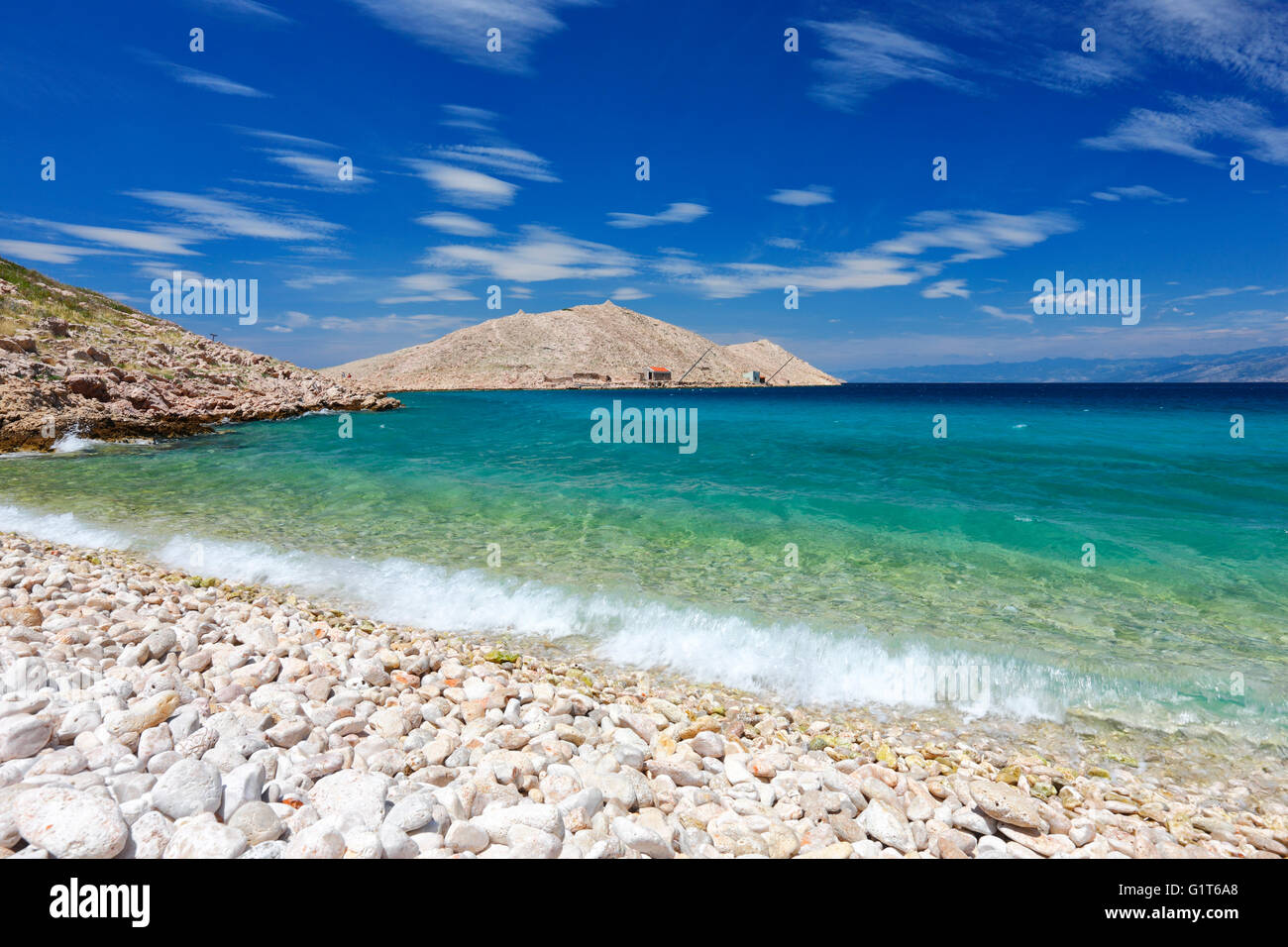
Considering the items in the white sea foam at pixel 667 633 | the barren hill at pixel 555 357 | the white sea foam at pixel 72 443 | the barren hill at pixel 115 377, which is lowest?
the white sea foam at pixel 667 633

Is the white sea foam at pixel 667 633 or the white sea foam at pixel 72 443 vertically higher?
the white sea foam at pixel 72 443

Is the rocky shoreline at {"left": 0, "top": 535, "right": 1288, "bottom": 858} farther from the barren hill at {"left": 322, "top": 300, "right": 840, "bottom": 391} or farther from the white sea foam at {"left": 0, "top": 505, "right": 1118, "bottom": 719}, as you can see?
the barren hill at {"left": 322, "top": 300, "right": 840, "bottom": 391}

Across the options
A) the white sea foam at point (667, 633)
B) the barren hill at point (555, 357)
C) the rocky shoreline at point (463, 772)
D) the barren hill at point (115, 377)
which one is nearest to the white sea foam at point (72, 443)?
the barren hill at point (115, 377)

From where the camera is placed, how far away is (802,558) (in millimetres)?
10938

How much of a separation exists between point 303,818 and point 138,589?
21.0 feet

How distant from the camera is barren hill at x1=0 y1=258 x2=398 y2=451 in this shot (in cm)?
2520

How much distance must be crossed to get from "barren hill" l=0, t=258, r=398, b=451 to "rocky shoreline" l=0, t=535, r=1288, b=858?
88.6ft

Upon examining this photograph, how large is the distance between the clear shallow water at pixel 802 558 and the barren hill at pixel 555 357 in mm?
108884

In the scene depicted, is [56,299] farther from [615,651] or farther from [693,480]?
[615,651]

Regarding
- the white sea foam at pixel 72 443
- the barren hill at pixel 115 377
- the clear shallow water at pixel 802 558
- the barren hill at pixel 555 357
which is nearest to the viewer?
the clear shallow water at pixel 802 558

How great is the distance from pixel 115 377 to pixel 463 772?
38.2 m

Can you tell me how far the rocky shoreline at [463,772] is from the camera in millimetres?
3205

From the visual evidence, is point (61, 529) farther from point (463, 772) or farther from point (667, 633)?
point (463, 772)

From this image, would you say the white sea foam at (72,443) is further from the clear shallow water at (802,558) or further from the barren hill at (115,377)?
the clear shallow water at (802,558)
